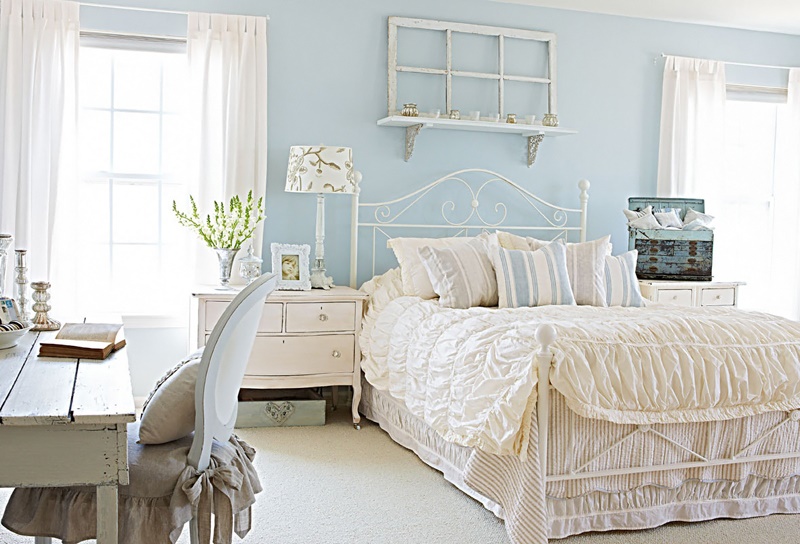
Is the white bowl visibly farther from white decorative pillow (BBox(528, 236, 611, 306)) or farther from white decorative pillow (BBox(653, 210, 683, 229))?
white decorative pillow (BBox(653, 210, 683, 229))

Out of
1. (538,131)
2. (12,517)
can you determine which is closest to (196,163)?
(538,131)

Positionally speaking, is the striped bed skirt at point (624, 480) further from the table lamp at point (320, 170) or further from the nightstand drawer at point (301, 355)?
the table lamp at point (320, 170)

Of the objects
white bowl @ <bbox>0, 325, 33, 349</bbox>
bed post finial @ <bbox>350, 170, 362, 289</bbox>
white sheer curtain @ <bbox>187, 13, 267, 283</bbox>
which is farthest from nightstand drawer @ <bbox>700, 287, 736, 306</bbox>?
white bowl @ <bbox>0, 325, 33, 349</bbox>

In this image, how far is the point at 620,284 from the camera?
429cm

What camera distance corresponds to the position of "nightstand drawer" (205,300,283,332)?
413 cm

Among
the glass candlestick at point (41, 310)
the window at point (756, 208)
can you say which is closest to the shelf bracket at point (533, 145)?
the window at point (756, 208)

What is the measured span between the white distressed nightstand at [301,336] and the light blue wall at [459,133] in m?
0.57

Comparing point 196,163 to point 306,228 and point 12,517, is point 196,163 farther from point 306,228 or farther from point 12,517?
point 12,517

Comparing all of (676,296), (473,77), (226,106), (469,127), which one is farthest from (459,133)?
(676,296)

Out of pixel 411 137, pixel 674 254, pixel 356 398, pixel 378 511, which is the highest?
pixel 411 137

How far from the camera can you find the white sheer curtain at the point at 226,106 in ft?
14.6

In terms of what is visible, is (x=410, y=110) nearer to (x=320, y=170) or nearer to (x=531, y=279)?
(x=320, y=170)

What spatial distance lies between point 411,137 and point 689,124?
192 centimetres

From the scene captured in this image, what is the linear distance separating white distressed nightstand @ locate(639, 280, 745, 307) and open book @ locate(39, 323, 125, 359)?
10.6 feet
